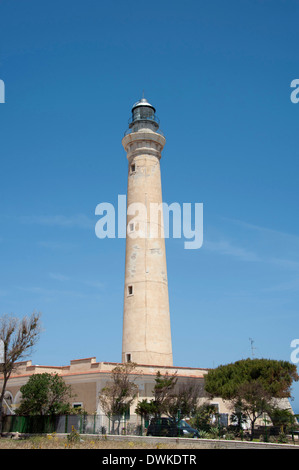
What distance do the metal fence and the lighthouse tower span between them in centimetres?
596

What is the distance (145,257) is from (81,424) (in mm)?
12568

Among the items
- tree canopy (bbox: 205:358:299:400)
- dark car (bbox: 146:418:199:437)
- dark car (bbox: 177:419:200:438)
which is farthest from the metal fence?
tree canopy (bbox: 205:358:299:400)

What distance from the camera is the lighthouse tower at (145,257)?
32.9m

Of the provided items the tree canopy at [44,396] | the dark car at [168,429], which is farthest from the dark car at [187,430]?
the tree canopy at [44,396]

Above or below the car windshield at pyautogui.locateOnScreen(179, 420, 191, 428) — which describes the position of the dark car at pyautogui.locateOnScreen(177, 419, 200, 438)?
below

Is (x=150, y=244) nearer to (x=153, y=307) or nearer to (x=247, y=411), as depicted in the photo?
(x=153, y=307)

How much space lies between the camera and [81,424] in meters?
26.5

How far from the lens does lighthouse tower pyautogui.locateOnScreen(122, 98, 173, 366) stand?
32.9m

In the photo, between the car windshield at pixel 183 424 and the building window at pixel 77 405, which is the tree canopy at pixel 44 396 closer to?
the building window at pixel 77 405

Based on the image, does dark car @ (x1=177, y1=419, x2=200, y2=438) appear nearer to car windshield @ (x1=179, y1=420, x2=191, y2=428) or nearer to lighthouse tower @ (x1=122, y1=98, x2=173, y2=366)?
car windshield @ (x1=179, y1=420, x2=191, y2=428)

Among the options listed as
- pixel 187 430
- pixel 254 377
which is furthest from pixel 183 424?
pixel 254 377
